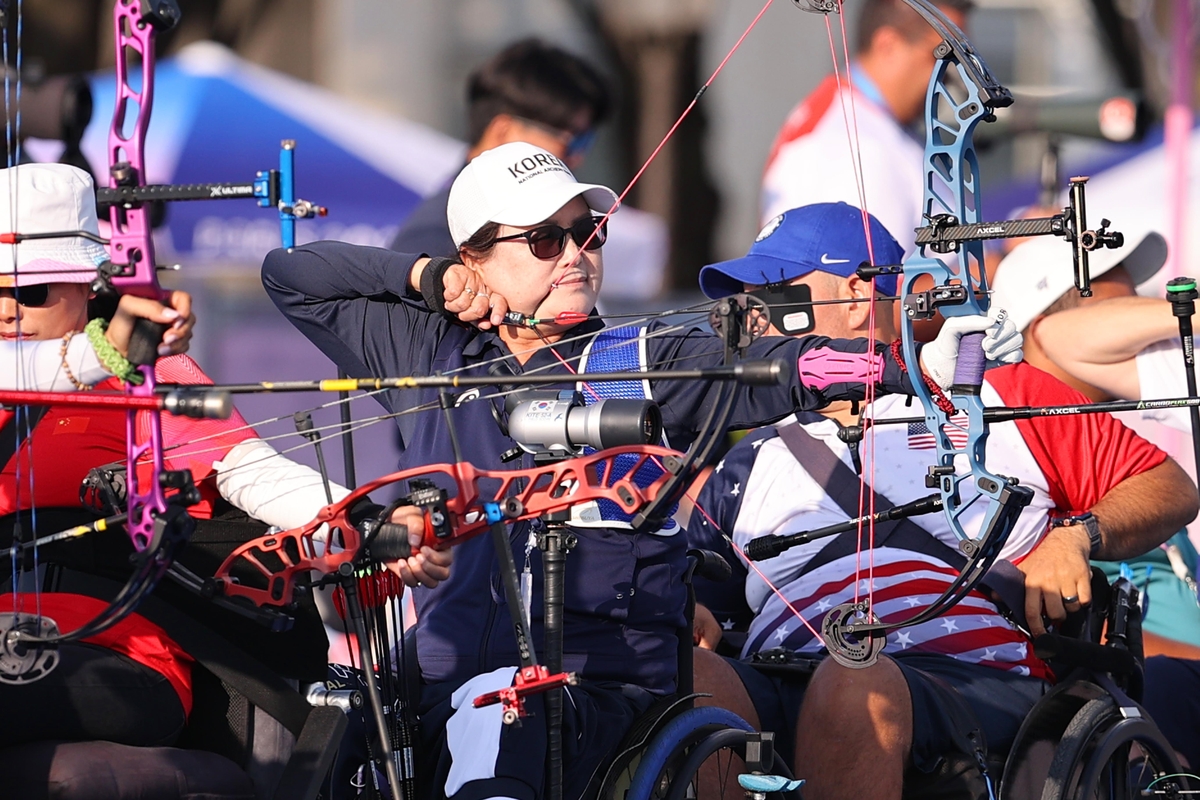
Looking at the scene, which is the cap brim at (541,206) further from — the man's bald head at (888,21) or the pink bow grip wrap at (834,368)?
the man's bald head at (888,21)

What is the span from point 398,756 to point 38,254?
3.44 ft

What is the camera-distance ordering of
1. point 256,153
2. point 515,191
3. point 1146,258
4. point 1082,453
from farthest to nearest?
point 256,153 < point 1146,258 < point 1082,453 < point 515,191

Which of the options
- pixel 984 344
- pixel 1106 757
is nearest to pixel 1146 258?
pixel 1106 757

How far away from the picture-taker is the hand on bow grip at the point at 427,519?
8.36 ft

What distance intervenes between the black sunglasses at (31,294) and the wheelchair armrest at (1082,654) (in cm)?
216

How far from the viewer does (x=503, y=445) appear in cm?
303

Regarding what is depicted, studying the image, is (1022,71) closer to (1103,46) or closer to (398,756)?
(1103,46)

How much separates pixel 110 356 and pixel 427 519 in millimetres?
557

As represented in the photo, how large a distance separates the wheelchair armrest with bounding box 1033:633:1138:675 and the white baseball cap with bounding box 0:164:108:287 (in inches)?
83.0

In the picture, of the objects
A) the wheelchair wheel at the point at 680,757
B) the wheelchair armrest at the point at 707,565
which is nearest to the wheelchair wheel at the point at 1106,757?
the wheelchair wheel at the point at 680,757

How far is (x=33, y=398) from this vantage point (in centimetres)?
228

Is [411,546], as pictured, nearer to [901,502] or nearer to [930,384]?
[930,384]

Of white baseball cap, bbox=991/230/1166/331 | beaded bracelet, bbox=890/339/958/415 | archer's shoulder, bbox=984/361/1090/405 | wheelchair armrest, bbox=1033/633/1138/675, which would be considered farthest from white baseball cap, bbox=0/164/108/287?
white baseball cap, bbox=991/230/1166/331

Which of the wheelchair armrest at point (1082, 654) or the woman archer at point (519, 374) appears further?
the wheelchair armrest at point (1082, 654)
